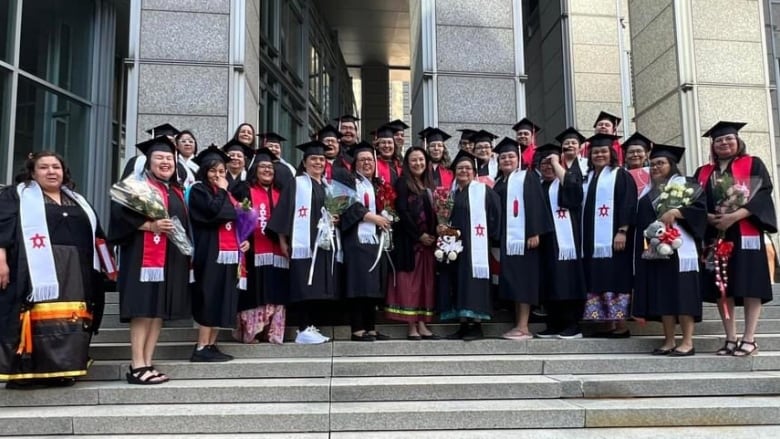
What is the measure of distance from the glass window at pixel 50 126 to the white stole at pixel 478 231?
24.1ft

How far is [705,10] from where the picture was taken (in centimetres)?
884

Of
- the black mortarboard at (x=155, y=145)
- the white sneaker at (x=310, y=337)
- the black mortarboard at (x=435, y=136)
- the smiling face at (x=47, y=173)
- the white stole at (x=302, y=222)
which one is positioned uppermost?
the black mortarboard at (x=435, y=136)

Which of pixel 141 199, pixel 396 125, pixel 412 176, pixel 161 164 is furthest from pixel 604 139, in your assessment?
pixel 141 199

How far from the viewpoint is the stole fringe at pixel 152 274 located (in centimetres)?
478

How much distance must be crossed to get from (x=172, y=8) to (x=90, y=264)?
15.8 ft

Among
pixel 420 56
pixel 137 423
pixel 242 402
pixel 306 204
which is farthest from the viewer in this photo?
pixel 420 56

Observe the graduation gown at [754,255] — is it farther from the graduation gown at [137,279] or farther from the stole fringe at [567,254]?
the graduation gown at [137,279]

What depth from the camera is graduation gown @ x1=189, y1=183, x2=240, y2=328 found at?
5156 millimetres

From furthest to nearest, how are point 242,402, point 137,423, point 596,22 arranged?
point 596,22
point 242,402
point 137,423

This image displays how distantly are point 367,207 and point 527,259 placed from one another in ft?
5.59

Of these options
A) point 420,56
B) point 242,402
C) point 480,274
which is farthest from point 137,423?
point 420,56

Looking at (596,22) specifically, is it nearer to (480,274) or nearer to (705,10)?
(705,10)

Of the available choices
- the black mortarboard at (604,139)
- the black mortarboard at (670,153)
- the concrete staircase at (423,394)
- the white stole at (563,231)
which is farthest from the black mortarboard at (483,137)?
the concrete staircase at (423,394)

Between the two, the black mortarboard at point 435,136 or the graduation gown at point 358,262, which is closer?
the graduation gown at point 358,262
